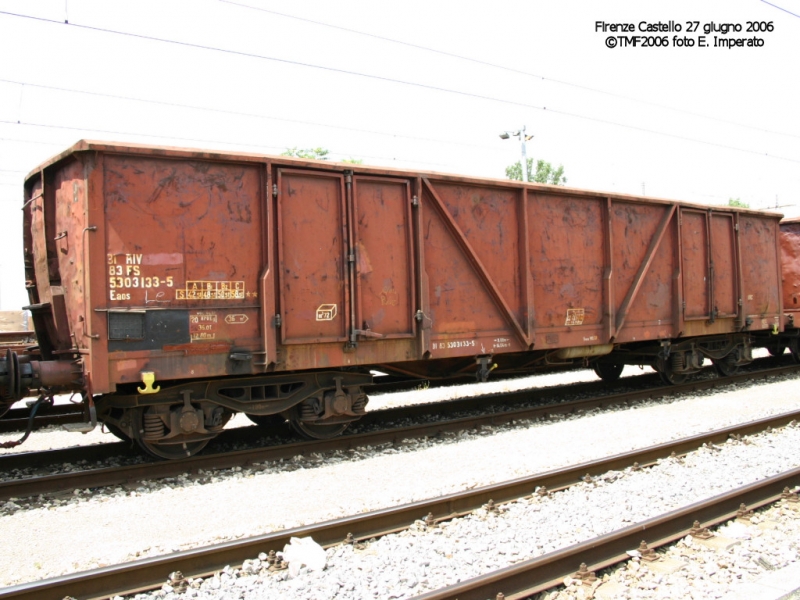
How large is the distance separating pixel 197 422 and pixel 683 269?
911cm

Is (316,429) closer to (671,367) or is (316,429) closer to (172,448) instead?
(172,448)

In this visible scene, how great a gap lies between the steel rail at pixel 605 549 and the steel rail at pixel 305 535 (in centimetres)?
9

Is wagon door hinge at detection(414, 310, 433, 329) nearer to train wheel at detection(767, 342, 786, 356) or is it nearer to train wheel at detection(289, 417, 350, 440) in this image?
train wheel at detection(289, 417, 350, 440)

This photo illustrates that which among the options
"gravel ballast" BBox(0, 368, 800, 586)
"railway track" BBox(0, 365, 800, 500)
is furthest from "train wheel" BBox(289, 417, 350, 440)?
"gravel ballast" BBox(0, 368, 800, 586)

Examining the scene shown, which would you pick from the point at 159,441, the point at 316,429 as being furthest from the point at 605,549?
the point at 159,441

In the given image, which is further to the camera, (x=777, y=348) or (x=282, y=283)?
(x=777, y=348)

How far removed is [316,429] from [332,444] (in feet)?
1.32

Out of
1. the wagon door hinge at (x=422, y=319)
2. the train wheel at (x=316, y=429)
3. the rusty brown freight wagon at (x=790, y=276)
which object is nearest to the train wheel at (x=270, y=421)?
the train wheel at (x=316, y=429)

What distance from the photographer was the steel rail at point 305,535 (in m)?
4.02

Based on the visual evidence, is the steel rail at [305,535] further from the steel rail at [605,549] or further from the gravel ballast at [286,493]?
the gravel ballast at [286,493]

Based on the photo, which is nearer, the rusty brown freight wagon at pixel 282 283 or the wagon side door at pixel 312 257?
the rusty brown freight wagon at pixel 282 283

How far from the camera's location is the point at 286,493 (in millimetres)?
6215

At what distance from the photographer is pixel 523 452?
7.71 metres

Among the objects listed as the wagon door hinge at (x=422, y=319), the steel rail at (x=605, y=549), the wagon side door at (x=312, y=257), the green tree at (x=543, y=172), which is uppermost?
the green tree at (x=543, y=172)
